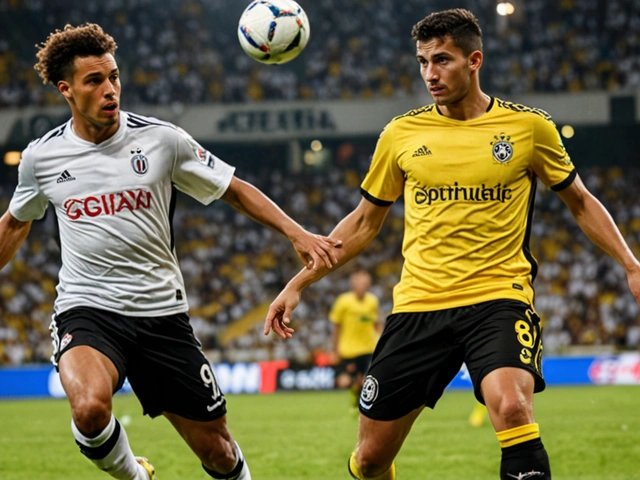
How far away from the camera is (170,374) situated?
5.52 meters

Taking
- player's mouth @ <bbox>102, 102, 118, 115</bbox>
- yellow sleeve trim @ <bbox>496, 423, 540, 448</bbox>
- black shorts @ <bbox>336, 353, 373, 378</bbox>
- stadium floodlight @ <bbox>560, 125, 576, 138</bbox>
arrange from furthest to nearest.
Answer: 1. stadium floodlight @ <bbox>560, 125, 576, 138</bbox>
2. black shorts @ <bbox>336, 353, 373, 378</bbox>
3. player's mouth @ <bbox>102, 102, 118, 115</bbox>
4. yellow sleeve trim @ <bbox>496, 423, 540, 448</bbox>

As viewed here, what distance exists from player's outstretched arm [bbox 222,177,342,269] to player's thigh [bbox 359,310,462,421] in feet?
1.99

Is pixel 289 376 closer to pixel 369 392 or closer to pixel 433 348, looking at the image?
pixel 369 392

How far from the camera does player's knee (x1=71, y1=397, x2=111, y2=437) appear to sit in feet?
16.5

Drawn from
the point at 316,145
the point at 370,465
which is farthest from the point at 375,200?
the point at 316,145

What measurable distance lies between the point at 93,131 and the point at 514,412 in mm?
2786

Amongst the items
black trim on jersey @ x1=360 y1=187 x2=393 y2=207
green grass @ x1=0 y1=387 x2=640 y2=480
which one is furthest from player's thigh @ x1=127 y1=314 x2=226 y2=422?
green grass @ x1=0 y1=387 x2=640 y2=480

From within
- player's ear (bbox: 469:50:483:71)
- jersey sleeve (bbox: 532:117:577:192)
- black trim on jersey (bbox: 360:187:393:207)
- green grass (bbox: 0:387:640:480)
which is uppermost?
player's ear (bbox: 469:50:483:71)

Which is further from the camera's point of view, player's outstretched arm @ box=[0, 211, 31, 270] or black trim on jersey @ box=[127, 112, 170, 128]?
player's outstretched arm @ box=[0, 211, 31, 270]

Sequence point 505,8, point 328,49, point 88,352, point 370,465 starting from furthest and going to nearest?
point 328,49 < point 505,8 < point 370,465 < point 88,352

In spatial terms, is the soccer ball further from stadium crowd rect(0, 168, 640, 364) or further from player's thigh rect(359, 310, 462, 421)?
stadium crowd rect(0, 168, 640, 364)

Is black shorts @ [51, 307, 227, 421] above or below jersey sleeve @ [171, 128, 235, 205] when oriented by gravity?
below

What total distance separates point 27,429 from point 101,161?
29.7 feet

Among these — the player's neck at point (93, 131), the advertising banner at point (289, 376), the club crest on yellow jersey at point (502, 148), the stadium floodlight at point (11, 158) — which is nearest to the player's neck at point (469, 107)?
the club crest on yellow jersey at point (502, 148)
